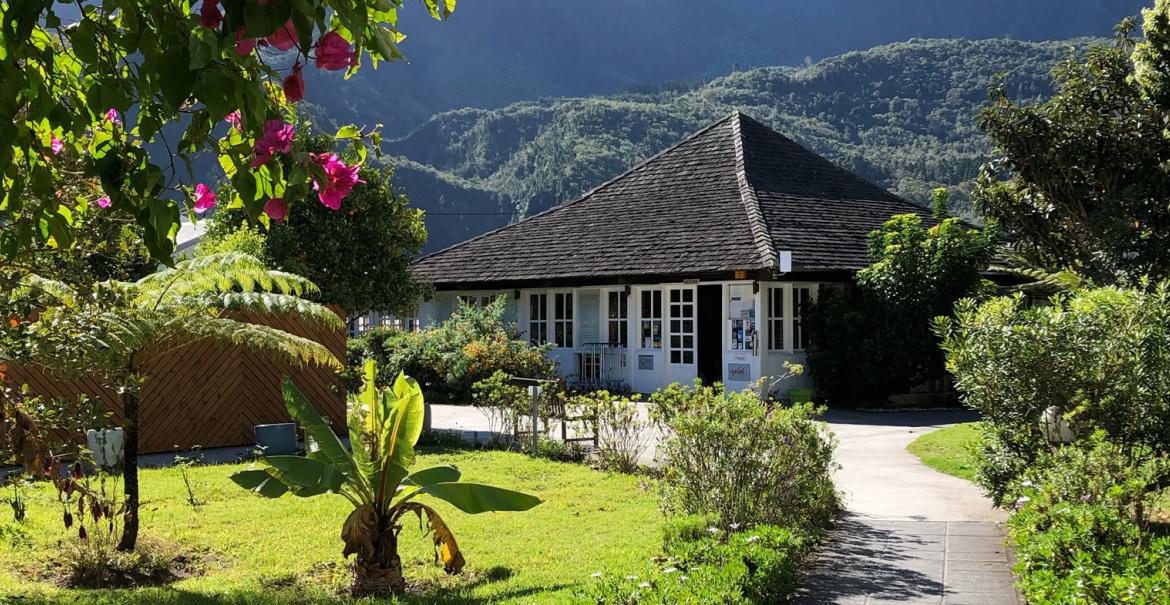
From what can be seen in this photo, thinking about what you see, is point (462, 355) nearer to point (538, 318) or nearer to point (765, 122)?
point (538, 318)

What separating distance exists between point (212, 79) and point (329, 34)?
0.57m

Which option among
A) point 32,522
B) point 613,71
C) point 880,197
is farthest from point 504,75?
point 32,522

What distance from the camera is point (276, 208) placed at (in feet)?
10.7

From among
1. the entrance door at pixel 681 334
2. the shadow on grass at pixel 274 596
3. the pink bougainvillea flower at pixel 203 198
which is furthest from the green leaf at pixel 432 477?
the entrance door at pixel 681 334

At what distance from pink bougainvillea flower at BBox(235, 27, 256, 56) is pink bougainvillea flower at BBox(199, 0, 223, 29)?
78 millimetres

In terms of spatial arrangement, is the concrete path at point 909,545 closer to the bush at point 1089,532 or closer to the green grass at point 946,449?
the green grass at point 946,449

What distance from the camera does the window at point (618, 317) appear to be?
2277 cm

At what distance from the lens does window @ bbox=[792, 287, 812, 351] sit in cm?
2095

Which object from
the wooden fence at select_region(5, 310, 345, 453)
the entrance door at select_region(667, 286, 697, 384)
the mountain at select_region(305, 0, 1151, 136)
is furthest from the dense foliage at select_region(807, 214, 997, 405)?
the mountain at select_region(305, 0, 1151, 136)

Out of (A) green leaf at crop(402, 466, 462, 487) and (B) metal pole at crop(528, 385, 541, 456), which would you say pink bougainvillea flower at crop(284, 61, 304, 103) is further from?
(B) metal pole at crop(528, 385, 541, 456)

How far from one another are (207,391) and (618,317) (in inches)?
426

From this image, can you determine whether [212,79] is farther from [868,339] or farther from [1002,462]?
[868,339]

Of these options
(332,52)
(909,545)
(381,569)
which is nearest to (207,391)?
(381,569)

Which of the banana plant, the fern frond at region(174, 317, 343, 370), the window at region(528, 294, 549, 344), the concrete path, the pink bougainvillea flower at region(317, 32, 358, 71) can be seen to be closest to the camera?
the pink bougainvillea flower at region(317, 32, 358, 71)
